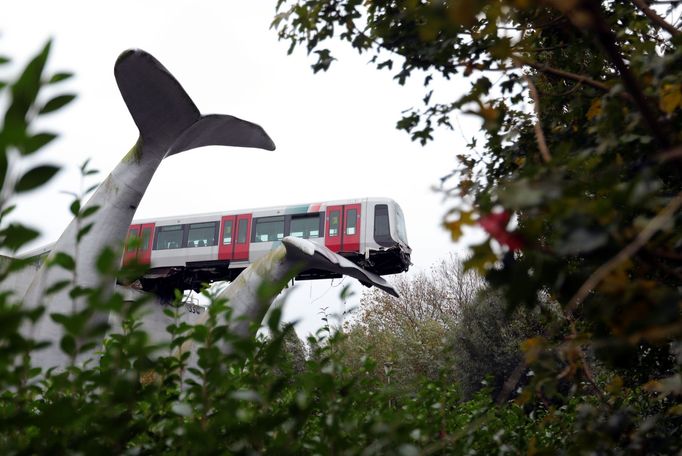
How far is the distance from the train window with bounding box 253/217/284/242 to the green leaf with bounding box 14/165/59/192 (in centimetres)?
1686

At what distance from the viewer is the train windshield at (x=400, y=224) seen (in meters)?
17.1

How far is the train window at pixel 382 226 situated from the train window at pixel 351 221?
600mm

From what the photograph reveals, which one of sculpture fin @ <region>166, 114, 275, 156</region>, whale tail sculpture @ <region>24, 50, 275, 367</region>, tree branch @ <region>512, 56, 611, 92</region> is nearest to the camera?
tree branch @ <region>512, 56, 611, 92</region>

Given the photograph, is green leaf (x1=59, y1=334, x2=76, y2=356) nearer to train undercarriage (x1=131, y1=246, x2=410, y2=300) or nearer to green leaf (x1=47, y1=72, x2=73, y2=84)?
green leaf (x1=47, y1=72, x2=73, y2=84)

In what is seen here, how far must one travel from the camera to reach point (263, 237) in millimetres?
17703

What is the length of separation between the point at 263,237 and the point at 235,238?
91cm

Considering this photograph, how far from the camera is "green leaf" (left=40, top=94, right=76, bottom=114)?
2.65ft

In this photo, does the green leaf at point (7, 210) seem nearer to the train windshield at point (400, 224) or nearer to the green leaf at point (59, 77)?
the green leaf at point (59, 77)

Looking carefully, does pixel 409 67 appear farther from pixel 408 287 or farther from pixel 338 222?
pixel 408 287

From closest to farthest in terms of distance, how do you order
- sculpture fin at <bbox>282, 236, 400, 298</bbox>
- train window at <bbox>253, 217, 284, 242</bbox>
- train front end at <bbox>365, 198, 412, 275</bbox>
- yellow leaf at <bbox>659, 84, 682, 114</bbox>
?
yellow leaf at <bbox>659, 84, 682, 114</bbox>
sculpture fin at <bbox>282, 236, 400, 298</bbox>
train front end at <bbox>365, 198, 412, 275</bbox>
train window at <bbox>253, 217, 284, 242</bbox>

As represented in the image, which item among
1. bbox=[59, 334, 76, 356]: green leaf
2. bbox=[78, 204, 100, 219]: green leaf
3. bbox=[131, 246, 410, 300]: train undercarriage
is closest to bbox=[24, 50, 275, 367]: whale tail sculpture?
bbox=[78, 204, 100, 219]: green leaf

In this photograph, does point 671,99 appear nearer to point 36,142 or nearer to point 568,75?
point 568,75

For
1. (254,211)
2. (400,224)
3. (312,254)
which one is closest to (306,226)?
(254,211)

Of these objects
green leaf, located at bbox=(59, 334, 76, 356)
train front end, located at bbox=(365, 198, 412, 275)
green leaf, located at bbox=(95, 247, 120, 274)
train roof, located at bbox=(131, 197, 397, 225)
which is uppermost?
train roof, located at bbox=(131, 197, 397, 225)
